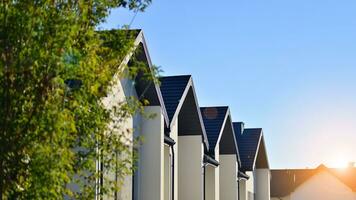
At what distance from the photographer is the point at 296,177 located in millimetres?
70875

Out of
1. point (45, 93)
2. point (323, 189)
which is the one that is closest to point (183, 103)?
point (45, 93)

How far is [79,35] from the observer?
7805mm

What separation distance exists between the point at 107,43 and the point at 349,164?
2519 inches

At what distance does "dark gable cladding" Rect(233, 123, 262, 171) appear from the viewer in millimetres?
34062

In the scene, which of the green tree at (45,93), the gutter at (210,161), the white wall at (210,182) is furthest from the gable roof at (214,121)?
the green tree at (45,93)

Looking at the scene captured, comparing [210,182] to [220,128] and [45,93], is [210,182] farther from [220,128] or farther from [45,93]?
[45,93]

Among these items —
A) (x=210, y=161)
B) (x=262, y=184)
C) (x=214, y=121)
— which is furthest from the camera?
(x=262, y=184)

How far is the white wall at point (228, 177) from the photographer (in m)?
29.2

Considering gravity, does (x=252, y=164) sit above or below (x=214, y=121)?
below

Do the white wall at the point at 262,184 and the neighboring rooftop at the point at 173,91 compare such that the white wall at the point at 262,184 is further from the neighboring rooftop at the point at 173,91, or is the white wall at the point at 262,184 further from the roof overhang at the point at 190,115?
the neighboring rooftop at the point at 173,91

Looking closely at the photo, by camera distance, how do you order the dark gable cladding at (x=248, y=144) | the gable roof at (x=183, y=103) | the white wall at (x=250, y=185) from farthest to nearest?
the white wall at (x=250, y=185) < the dark gable cladding at (x=248, y=144) < the gable roof at (x=183, y=103)

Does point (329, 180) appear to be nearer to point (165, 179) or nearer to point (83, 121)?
point (165, 179)

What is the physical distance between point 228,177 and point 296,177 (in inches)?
1691

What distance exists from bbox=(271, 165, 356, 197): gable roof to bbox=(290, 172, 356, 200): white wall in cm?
49
